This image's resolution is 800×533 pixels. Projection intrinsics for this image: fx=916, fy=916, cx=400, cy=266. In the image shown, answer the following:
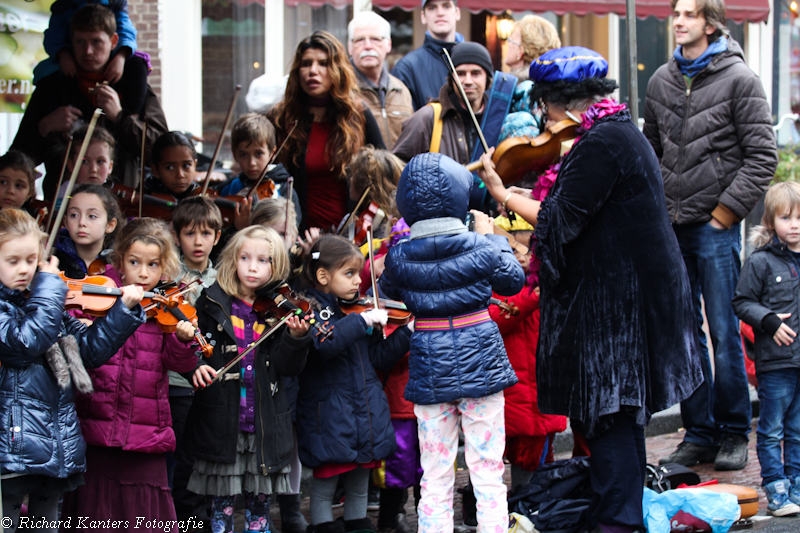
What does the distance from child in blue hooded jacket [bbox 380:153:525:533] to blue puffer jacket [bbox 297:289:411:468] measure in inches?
12.2

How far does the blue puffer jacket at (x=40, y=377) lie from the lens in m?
3.15

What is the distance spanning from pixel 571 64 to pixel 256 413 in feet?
6.34

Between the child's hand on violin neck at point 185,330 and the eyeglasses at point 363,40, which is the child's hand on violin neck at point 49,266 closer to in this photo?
the child's hand on violin neck at point 185,330

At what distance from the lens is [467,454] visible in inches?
145

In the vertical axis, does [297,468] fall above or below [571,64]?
below

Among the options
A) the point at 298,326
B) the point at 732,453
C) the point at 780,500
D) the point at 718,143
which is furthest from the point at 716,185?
the point at 298,326

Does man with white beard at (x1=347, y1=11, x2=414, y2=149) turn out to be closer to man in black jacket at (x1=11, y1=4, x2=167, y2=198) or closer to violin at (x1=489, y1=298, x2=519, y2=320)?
man in black jacket at (x1=11, y1=4, x2=167, y2=198)

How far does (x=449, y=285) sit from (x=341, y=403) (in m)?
0.74

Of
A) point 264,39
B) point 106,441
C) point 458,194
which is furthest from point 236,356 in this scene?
point 264,39

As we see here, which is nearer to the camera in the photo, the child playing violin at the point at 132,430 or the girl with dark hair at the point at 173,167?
the child playing violin at the point at 132,430

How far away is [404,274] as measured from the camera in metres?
3.69

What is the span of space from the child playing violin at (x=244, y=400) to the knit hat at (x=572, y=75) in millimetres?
1365

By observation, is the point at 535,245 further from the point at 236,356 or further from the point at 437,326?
the point at 236,356

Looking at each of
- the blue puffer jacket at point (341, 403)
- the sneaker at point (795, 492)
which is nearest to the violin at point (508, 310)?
the blue puffer jacket at point (341, 403)
